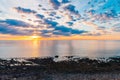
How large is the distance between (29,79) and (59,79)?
3945 mm

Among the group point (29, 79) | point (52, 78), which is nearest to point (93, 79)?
point (52, 78)

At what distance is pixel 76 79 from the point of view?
96.7ft

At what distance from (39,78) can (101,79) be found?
27.1 feet

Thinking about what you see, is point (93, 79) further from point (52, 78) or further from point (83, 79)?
point (52, 78)

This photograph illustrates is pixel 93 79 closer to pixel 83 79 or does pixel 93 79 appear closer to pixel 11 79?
pixel 83 79

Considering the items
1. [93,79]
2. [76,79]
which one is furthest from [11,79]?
[93,79]

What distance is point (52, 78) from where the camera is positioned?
1192 inches

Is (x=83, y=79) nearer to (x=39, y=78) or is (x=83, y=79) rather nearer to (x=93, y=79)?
(x=93, y=79)

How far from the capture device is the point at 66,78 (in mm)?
30531

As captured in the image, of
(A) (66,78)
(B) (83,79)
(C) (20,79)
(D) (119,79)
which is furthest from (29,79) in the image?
(D) (119,79)

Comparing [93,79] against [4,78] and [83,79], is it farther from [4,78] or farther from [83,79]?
[4,78]

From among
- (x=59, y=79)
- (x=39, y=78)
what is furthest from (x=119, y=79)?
(x=39, y=78)

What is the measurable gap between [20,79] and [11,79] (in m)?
1.19

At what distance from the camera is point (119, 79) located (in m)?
28.9
